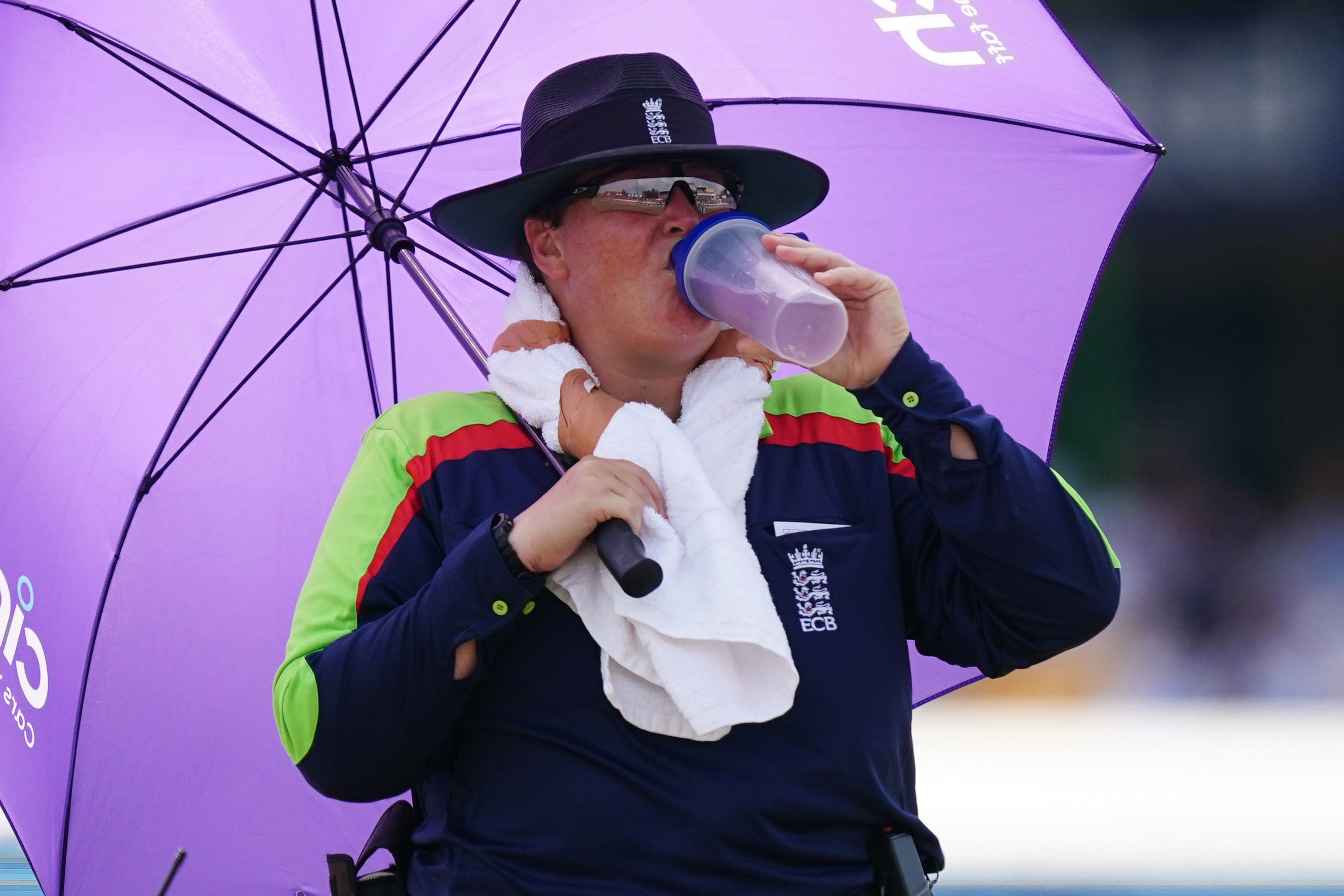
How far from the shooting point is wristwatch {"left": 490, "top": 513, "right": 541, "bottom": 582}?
4.94 feet

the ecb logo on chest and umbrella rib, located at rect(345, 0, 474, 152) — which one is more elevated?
umbrella rib, located at rect(345, 0, 474, 152)

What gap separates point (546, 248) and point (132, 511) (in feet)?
2.53

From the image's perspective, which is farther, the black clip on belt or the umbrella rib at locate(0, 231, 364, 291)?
the umbrella rib at locate(0, 231, 364, 291)

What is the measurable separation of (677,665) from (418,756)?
29cm

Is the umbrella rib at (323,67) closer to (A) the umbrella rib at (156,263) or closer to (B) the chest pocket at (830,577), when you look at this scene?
(A) the umbrella rib at (156,263)

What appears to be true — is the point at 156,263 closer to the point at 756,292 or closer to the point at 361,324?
the point at 361,324

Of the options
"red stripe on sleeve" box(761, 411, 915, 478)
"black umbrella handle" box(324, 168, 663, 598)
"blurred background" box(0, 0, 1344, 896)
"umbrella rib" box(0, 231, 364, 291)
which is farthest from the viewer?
"blurred background" box(0, 0, 1344, 896)

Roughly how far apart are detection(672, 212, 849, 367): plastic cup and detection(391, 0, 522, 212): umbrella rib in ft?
2.12

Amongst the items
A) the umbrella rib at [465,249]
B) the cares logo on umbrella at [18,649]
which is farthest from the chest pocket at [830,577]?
the cares logo on umbrella at [18,649]

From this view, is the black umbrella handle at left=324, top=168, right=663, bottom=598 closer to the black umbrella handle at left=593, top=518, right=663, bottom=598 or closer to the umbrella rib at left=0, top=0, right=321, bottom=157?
the umbrella rib at left=0, top=0, right=321, bottom=157

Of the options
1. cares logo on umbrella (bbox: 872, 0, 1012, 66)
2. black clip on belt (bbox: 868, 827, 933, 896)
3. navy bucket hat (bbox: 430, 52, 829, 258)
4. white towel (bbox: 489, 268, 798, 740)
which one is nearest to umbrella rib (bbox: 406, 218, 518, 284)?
navy bucket hat (bbox: 430, 52, 829, 258)

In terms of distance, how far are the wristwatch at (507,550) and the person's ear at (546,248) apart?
41 centimetres

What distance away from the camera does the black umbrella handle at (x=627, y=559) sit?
144 cm

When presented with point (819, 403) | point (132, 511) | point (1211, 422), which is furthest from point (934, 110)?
point (1211, 422)
